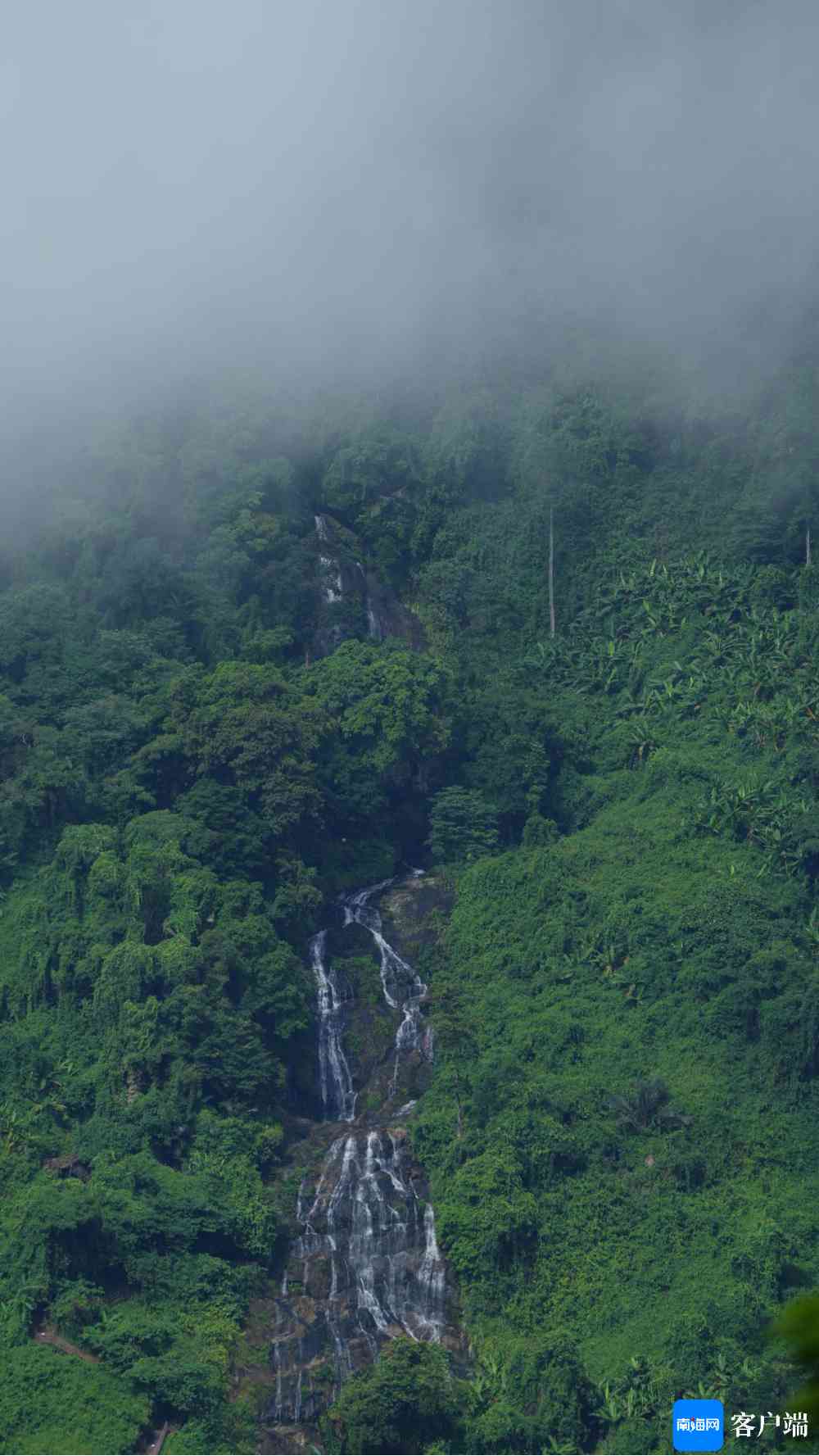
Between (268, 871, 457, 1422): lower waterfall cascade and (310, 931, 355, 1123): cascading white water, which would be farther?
(310, 931, 355, 1123): cascading white water

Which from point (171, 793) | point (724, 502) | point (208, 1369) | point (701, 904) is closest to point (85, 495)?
point (171, 793)

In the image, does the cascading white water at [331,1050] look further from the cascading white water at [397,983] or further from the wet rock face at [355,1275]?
the wet rock face at [355,1275]

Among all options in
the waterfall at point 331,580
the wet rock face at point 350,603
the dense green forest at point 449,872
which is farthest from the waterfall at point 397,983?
the waterfall at point 331,580

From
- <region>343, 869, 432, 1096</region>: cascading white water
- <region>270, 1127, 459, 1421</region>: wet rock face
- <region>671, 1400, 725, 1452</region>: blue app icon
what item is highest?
Result: <region>343, 869, 432, 1096</region>: cascading white water

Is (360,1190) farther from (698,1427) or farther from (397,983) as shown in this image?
(698,1427)

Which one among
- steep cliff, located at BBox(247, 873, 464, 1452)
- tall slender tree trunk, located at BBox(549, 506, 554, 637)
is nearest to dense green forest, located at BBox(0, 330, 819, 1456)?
tall slender tree trunk, located at BBox(549, 506, 554, 637)

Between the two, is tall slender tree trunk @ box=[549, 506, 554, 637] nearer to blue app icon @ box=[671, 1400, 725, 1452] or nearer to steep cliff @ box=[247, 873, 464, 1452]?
steep cliff @ box=[247, 873, 464, 1452]
